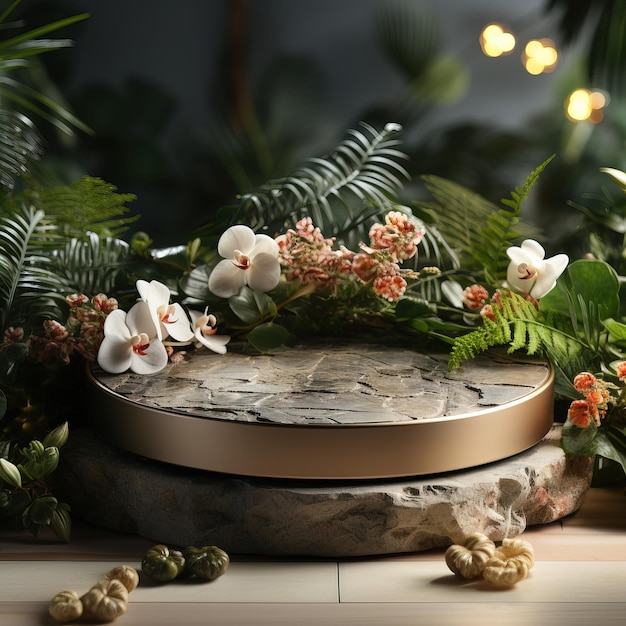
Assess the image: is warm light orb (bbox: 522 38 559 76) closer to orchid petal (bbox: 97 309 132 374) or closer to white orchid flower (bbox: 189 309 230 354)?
white orchid flower (bbox: 189 309 230 354)

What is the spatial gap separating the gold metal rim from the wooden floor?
12 centimetres

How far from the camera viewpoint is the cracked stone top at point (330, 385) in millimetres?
1060

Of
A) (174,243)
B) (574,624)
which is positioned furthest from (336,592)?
(174,243)

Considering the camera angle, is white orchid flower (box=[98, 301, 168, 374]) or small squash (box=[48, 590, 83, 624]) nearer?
small squash (box=[48, 590, 83, 624])

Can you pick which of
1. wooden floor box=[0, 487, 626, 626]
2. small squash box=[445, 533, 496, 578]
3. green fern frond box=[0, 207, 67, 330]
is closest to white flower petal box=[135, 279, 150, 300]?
green fern frond box=[0, 207, 67, 330]

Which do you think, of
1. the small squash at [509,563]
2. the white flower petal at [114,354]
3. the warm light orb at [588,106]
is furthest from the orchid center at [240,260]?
the warm light orb at [588,106]

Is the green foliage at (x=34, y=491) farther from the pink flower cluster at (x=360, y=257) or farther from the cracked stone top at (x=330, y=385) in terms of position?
the pink flower cluster at (x=360, y=257)

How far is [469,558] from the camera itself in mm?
986

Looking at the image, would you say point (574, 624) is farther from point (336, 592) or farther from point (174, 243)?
point (174, 243)

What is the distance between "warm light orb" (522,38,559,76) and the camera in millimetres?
2568

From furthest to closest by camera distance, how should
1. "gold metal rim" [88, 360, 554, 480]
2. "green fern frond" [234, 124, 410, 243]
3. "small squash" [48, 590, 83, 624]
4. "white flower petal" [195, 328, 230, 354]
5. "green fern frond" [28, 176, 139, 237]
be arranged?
"green fern frond" [234, 124, 410, 243]
"green fern frond" [28, 176, 139, 237]
"white flower petal" [195, 328, 230, 354]
"gold metal rim" [88, 360, 554, 480]
"small squash" [48, 590, 83, 624]

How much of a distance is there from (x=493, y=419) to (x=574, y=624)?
0.86 ft

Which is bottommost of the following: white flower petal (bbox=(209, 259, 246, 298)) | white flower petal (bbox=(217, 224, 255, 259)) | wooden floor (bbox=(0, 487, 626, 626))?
wooden floor (bbox=(0, 487, 626, 626))

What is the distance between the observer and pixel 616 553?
42.4 inches
